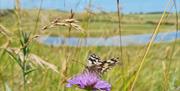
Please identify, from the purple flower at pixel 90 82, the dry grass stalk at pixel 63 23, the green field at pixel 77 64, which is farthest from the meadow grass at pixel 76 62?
the purple flower at pixel 90 82

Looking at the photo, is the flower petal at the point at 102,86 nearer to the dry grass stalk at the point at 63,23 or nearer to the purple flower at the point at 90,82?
the purple flower at the point at 90,82

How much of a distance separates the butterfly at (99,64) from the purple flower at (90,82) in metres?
0.02

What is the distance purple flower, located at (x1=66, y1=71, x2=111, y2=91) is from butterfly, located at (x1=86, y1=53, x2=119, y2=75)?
17 mm

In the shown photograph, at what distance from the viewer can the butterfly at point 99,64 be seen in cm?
100

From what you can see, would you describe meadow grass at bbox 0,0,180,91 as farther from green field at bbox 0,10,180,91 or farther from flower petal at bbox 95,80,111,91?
flower petal at bbox 95,80,111,91

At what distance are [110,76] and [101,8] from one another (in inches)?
21.4

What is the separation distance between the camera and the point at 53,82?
103 inches

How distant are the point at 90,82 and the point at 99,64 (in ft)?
0.16

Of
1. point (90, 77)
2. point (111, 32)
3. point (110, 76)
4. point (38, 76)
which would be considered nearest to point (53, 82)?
point (38, 76)

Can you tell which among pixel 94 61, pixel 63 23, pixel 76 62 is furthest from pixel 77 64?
pixel 94 61

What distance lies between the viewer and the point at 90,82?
1.01 meters

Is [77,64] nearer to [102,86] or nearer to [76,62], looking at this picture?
[76,62]

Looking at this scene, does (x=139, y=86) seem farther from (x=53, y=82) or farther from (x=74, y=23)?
(x=74, y=23)

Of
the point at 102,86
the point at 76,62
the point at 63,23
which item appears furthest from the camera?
the point at 76,62
